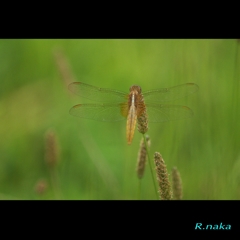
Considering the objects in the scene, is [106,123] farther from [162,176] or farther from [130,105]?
[162,176]

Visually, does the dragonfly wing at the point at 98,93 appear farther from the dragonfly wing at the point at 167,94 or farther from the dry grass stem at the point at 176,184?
the dry grass stem at the point at 176,184

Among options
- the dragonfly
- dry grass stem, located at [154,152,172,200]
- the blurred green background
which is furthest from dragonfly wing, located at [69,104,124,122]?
dry grass stem, located at [154,152,172,200]

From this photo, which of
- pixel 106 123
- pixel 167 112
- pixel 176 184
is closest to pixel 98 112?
pixel 167 112

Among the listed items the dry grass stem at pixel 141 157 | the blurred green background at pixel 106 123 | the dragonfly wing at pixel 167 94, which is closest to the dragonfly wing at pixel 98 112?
the dragonfly wing at pixel 167 94

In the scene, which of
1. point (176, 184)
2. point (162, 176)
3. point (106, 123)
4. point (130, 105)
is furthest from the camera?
point (106, 123)
